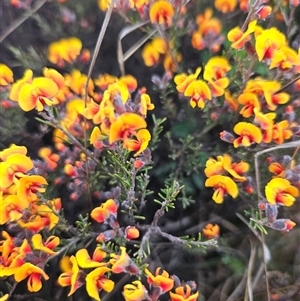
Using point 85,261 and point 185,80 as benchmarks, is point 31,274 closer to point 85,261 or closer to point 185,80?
point 85,261

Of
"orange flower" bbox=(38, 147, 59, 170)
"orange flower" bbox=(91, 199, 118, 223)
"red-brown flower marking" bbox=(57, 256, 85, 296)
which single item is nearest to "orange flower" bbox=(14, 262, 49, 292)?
"red-brown flower marking" bbox=(57, 256, 85, 296)

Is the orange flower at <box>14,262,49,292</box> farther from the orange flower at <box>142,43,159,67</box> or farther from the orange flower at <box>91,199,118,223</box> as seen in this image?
the orange flower at <box>142,43,159,67</box>

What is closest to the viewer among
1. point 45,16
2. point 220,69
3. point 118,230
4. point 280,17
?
point 118,230

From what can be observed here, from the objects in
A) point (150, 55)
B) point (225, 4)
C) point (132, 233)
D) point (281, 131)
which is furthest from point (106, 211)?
point (225, 4)

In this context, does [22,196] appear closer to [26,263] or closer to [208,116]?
[26,263]

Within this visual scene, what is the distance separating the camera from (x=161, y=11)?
3.59 feet

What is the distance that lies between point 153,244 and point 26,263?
0.41 meters

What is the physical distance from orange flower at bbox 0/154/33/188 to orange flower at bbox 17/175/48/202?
1 cm

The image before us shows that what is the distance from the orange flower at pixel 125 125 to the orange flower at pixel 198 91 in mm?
231

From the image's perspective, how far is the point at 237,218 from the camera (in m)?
1.30

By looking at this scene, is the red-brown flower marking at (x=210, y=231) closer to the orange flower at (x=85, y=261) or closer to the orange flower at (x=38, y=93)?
the orange flower at (x=85, y=261)

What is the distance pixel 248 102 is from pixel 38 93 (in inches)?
18.0

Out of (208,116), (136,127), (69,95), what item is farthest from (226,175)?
(69,95)

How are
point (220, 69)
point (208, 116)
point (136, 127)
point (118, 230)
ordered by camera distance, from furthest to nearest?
point (208, 116) < point (220, 69) < point (118, 230) < point (136, 127)
